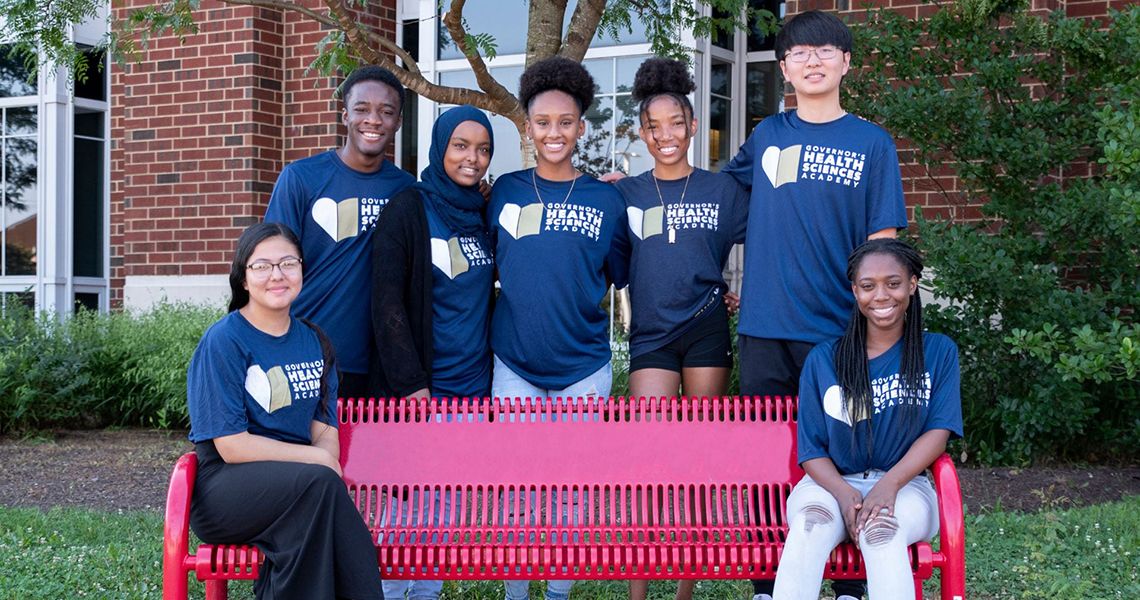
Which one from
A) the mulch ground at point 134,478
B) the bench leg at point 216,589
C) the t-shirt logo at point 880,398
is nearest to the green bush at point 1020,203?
the mulch ground at point 134,478

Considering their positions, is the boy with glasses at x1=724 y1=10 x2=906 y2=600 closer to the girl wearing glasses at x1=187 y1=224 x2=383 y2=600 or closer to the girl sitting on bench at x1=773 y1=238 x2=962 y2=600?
the girl sitting on bench at x1=773 y1=238 x2=962 y2=600

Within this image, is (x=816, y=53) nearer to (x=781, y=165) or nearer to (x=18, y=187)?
(x=781, y=165)

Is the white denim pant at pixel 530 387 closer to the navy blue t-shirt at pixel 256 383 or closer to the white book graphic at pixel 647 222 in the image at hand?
the white book graphic at pixel 647 222

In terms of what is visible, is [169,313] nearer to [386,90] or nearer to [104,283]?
[104,283]

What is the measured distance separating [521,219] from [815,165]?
962 millimetres

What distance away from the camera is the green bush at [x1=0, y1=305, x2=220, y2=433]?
8641 millimetres

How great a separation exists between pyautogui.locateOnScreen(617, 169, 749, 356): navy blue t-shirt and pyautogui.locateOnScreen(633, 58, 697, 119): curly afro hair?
10.7 inches

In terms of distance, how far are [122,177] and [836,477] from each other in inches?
372

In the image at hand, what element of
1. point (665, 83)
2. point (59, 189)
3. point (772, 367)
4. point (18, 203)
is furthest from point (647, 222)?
point (18, 203)

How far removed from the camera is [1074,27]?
21.6 ft

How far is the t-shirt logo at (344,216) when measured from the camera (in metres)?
4.14

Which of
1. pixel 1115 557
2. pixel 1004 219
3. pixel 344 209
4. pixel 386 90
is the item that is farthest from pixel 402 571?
pixel 1004 219

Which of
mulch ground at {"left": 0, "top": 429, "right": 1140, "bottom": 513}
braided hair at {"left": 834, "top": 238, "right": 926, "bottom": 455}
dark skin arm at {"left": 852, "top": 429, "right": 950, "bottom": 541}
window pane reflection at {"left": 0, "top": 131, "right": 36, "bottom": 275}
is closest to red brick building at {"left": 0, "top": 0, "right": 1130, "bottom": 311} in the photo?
window pane reflection at {"left": 0, "top": 131, "right": 36, "bottom": 275}

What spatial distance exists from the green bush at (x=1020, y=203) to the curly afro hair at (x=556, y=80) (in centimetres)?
→ 275
